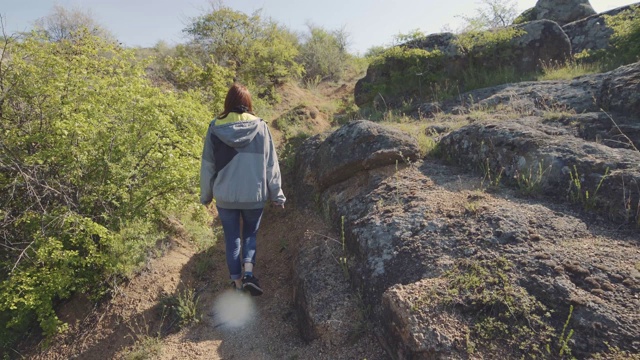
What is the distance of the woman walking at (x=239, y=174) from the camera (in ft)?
11.7

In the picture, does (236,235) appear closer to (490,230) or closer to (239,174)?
(239,174)

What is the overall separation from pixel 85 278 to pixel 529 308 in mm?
4006

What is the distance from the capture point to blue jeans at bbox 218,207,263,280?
12.1ft

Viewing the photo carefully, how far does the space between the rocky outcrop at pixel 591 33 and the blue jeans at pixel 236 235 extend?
30.8 ft

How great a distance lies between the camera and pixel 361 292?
3.22 meters

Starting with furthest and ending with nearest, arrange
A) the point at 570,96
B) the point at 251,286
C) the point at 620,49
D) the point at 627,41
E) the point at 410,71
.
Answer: the point at 410,71 → the point at 620,49 → the point at 627,41 → the point at 570,96 → the point at 251,286

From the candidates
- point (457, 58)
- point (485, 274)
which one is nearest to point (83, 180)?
point (485, 274)

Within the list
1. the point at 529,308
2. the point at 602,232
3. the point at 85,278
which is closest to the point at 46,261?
the point at 85,278

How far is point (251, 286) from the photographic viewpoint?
3719 mm

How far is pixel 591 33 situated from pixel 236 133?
10241mm

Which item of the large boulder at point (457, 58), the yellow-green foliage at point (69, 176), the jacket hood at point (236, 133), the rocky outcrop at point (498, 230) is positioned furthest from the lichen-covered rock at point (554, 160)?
the large boulder at point (457, 58)

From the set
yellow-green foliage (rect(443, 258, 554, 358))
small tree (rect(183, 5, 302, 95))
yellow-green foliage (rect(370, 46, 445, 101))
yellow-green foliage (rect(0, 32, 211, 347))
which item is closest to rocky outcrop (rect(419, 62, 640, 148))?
yellow-green foliage (rect(370, 46, 445, 101))

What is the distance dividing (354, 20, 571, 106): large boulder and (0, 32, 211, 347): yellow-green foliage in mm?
6190

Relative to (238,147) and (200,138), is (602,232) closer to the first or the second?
(238,147)
